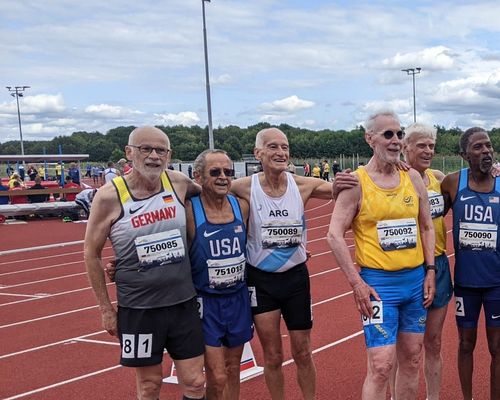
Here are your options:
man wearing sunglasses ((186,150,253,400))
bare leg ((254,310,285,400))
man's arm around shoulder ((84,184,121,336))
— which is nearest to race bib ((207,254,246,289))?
man wearing sunglasses ((186,150,253,400))

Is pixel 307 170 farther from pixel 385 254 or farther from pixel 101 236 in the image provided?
pixel 101 236

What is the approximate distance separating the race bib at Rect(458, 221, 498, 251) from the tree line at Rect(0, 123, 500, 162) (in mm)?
59199

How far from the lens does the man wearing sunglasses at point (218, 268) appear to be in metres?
3.72

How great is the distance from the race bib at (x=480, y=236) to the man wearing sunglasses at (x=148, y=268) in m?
1.78

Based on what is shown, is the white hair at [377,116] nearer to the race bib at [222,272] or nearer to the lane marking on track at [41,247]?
the race bib at [222,272]

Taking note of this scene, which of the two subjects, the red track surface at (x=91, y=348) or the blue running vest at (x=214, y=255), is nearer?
the blue running vest at (x=214, y=255)

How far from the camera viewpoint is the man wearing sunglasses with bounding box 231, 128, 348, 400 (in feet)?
13.0

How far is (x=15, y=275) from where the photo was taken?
36.4 ft

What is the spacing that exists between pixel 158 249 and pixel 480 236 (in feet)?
6.67

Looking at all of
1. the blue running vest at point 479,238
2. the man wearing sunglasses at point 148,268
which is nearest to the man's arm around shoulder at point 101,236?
the man wearing sunglasses at point 148,268

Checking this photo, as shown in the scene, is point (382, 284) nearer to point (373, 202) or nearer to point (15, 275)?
point (373, 202)

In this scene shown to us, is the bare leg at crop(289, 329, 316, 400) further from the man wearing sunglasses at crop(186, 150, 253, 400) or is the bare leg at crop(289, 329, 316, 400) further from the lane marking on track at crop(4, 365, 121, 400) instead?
the lane marking on track at crop(4, 365, 121, 400)

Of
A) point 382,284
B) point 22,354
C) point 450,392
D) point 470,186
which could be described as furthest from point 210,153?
point 22,354

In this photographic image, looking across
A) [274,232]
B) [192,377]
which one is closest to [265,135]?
[274,232]
